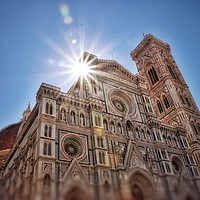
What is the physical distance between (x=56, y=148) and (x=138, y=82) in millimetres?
16948

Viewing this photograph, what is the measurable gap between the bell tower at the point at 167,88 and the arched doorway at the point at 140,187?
37.2 feet

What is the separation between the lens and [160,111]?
36781 millimetres

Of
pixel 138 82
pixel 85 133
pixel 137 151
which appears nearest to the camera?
pixel 85 133

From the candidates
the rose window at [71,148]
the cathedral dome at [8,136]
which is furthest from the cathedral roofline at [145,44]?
the rose window at [71,148]

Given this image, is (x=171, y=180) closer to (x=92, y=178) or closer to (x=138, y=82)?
(x=92, y=178)

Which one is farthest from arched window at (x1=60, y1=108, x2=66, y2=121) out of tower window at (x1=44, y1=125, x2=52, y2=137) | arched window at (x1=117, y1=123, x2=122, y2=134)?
arched window at (x1=117, y1=123, x2=122, y2=134)

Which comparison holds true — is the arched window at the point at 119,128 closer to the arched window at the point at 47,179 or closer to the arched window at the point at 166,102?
the arched window at the point at 47,179

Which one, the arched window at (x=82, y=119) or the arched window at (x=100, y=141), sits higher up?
the arched window at (x=82, y=119)

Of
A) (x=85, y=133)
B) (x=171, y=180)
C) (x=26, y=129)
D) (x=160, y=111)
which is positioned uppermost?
(x=160, y=111)

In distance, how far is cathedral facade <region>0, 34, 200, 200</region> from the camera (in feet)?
50.0

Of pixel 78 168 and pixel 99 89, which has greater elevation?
pixel 99 89

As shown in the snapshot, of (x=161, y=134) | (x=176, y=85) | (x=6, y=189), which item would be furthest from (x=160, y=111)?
(x=6, y=189)

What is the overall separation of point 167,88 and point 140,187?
71.0ft

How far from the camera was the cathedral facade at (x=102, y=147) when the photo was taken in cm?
1523
